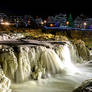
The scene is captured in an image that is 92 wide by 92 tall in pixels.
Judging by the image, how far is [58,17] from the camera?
152ft

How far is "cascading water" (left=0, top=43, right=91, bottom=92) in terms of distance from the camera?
833 centimetres

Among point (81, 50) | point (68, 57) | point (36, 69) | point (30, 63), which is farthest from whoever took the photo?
point (81, 50)

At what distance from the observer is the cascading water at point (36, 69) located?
8.33 meters

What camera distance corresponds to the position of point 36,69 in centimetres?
945

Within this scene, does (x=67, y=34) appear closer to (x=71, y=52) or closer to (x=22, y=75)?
(x=71, y=52)

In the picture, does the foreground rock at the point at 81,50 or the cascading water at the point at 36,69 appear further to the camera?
the foreground rock at the point at 81,50

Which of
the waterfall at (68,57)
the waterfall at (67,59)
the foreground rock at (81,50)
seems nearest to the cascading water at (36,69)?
the waterfall at (68,57)

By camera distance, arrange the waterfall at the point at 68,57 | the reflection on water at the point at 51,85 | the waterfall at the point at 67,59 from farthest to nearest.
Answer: the waterfall at the point at 67,59 < the waterfall at the point at 68,57 < the reflection on water at the point at 51,85

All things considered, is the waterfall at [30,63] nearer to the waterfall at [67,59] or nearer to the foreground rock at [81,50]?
the waterfall at [67,59]

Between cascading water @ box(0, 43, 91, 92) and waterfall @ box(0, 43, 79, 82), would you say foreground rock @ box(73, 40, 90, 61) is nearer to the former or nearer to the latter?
waterfall @ box(0, 43, 79, 82)

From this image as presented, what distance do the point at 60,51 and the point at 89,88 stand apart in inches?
273

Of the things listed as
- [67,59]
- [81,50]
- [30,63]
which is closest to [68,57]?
[67,59]

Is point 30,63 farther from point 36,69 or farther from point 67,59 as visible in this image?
point 67,59

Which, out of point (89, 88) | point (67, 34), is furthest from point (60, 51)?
point (67, 34)
